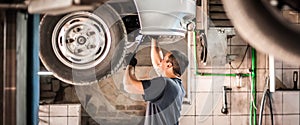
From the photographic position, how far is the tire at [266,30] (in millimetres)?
813

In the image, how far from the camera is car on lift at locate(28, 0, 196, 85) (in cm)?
238

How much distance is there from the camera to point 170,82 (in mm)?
3283

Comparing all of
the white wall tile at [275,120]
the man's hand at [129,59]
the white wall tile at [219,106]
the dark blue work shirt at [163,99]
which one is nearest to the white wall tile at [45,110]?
the man's hand at [129,59]

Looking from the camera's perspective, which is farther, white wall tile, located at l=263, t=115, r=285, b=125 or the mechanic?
white wall tile, located at l=263, t=115, r=285, b=125

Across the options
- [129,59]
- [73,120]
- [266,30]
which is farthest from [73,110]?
[266,30]

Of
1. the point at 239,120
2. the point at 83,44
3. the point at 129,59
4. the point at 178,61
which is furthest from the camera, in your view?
the point at 239,120

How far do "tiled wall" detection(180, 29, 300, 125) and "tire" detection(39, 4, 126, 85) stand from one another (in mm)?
1715

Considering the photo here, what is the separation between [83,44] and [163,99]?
37.3 inches

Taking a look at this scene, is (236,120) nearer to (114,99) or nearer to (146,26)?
(114,99)

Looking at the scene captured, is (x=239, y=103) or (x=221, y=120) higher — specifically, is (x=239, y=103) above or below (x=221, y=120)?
above

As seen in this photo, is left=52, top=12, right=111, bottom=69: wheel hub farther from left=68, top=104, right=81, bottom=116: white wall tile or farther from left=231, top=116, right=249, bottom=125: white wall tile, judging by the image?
left=231, top=116, right=249, bottom=125: white wall tile

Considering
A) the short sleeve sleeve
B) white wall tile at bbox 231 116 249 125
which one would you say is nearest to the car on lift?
the short sleeve sleeve

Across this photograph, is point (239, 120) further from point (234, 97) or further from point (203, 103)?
point (203, 103)

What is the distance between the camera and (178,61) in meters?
3.79
